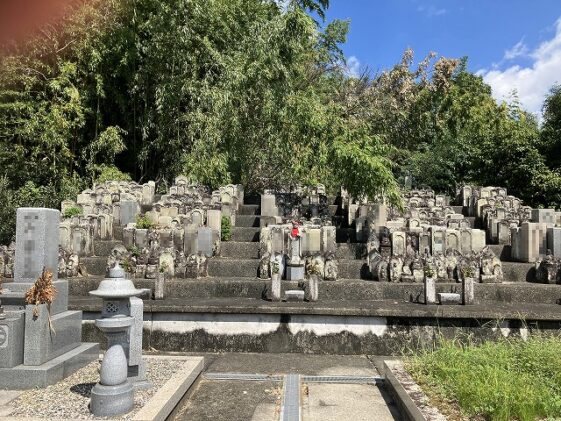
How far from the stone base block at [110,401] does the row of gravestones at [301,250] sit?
5.11 meters

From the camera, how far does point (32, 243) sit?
5785mm

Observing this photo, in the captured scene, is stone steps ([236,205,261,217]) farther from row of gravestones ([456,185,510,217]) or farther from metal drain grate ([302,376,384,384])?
metal drain grate ([302,376,384,384])

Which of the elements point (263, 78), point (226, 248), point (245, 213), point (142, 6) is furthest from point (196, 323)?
point (142, 6)

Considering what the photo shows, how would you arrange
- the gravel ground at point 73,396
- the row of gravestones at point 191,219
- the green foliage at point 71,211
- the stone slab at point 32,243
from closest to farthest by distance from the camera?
1. the gravel ground at point 73,396
2. the stone slab at point 32,243
3. the row of gravestones at point 191,219
4. the green foliage at point 71,211

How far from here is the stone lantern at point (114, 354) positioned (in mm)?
4152

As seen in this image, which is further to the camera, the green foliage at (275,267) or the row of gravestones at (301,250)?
the row of gravestones at (301,250)

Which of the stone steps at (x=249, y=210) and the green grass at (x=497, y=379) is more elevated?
the stone steps at (x=249, y=210)

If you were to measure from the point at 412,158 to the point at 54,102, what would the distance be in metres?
14.6

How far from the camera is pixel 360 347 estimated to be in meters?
7.41

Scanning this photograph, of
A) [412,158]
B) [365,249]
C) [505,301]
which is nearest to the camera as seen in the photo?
[505,301]

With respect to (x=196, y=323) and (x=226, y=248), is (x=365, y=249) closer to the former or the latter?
(x=226, y=248)

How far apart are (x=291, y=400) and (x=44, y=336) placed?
9.65ft

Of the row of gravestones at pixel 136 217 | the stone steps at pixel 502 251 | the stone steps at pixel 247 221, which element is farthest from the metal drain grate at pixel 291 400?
the stone steps at pixel 502 251

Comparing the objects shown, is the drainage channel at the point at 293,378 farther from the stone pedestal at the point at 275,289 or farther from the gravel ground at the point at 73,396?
the stone pedestal at the point at 275,289
